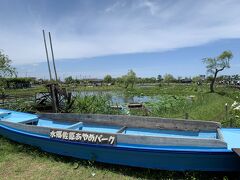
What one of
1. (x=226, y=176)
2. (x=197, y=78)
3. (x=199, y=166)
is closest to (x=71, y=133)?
(x=199, y=166)

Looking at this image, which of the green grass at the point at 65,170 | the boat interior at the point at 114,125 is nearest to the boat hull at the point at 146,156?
the green grass at the point at 65,170

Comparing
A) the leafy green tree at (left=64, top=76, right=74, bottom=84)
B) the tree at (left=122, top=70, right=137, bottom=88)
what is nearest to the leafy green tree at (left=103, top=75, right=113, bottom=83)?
the leafy green tree at (left=64, top=76, right=74, bottom=84)

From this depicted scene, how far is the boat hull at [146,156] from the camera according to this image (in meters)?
4.88

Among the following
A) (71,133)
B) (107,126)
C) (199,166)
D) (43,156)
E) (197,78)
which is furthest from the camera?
(197,78)

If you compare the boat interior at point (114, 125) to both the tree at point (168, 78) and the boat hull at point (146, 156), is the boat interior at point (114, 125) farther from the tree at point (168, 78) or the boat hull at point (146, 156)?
the tree at point (168, 78)

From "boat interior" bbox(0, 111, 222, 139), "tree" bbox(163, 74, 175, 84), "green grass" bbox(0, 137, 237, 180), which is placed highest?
"boat interior" bbox(0, 111, 222, 139)

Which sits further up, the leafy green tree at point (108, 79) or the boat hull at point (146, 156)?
the boat hull at point (146, 156)

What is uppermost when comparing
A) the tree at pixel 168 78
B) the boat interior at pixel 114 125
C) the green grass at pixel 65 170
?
the boat interior at pixel 114 125

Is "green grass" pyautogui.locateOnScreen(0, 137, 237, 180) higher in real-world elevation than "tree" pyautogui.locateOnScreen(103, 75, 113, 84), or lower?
higher

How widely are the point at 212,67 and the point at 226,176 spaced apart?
99.1ft

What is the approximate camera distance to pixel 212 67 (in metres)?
33.4

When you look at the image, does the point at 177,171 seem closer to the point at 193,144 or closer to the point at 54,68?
the point at 193,144

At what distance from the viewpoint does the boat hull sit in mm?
4875

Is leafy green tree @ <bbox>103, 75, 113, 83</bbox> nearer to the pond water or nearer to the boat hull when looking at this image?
the pond water
